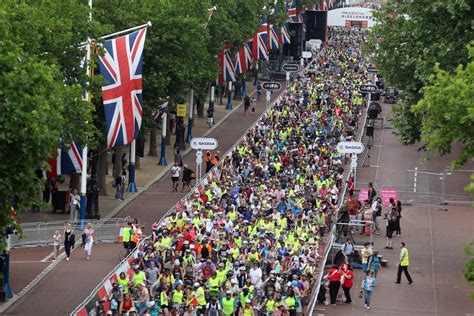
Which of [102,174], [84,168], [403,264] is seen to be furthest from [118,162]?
[403,264]

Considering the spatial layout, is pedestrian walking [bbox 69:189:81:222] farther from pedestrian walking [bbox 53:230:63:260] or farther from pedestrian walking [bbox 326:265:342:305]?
pedestrian walking [bbox 326:265:342:305]

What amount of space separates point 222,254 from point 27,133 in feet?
33.7

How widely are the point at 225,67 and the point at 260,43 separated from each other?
1094 centimetres

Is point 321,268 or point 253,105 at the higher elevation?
point 253,105

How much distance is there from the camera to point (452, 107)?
1494 inches

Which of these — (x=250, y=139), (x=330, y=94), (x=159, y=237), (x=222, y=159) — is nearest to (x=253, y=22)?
(x=330, y=94)

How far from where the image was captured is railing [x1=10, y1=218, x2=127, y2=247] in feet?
171

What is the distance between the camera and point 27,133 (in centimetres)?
3659

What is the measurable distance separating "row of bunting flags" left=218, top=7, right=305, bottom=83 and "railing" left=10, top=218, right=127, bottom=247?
107 feet

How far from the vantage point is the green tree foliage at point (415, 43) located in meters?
52.8

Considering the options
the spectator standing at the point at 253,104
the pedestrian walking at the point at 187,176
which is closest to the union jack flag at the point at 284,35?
the spectator standing at the point at 253,104

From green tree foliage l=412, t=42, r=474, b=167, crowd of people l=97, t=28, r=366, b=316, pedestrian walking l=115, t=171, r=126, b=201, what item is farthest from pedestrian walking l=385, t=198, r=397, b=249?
green tree foliage l=412, t=42, r=474, b=167

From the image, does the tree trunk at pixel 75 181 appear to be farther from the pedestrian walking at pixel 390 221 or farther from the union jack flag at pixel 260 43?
the union jack flag at pixel 260 43

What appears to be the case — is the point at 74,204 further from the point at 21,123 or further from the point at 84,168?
the point at 21,123
